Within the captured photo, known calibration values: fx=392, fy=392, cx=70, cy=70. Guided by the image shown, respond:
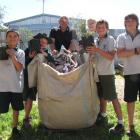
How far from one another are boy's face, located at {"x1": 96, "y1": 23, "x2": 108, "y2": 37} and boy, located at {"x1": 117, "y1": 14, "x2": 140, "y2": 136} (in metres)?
0.25

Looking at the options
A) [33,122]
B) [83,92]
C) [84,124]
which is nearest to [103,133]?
[84,124]

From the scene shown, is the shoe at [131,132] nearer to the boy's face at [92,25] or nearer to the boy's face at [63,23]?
the boy's face at [92,25]

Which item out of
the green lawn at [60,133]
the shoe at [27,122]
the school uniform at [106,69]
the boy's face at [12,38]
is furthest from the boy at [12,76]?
the school uniform at [106,69]

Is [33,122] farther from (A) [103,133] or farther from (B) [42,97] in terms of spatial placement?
(A) [103,133]

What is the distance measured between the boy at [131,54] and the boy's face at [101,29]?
247 millimetres

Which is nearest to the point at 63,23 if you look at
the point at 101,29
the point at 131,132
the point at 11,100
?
the point at 101,29

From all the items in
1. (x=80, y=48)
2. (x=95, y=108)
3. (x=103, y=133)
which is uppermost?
(x=80, y=48)

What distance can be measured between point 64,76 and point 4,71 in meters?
0.84

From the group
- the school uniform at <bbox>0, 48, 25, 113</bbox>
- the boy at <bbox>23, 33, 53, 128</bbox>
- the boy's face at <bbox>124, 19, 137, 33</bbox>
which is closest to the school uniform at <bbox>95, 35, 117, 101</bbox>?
the boy's face at <bbox>124, 19, 137, 33</bbox>

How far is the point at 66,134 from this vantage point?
568cm

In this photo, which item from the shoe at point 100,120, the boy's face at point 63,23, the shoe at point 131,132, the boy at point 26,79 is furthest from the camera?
the boy's face at point 63,23

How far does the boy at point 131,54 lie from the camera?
5.41 m

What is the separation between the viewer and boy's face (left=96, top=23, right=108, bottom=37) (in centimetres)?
565

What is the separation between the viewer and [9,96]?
5.57 metres
